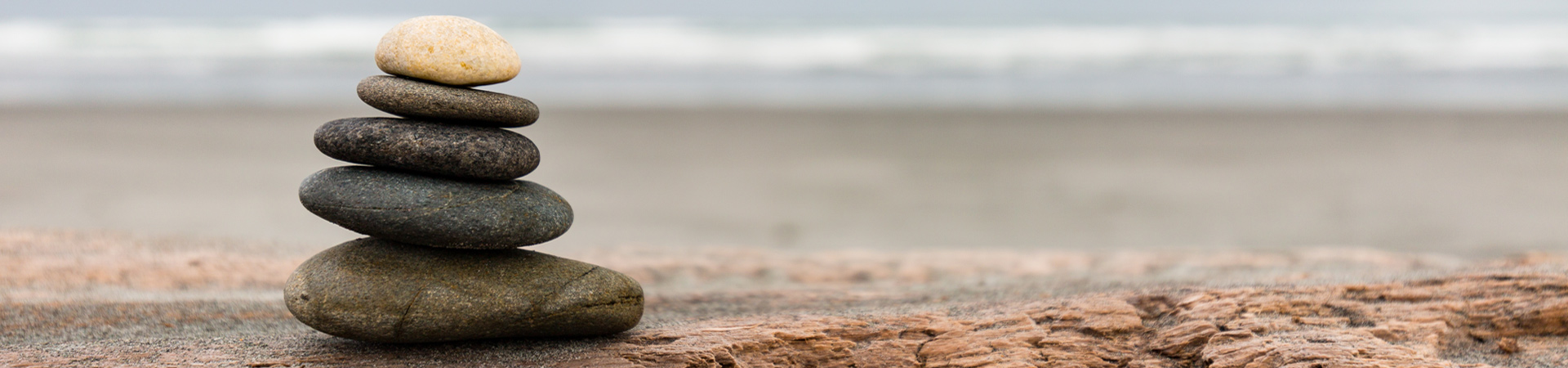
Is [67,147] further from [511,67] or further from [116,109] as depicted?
[511,67]

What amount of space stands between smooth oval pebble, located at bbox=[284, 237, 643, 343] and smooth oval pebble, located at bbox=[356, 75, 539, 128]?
20.8 inches

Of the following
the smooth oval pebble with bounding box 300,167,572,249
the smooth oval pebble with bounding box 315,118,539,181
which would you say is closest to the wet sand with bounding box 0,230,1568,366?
the smooth oval pebble with bounding box 300,167,572,249

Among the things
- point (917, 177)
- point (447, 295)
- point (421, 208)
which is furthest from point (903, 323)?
point (917, 177)

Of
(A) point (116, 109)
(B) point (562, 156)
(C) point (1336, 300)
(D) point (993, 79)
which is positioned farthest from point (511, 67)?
(D) point (993, 79)

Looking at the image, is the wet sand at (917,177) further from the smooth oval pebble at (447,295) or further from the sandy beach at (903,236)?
the smooth oval pebble at (447,295)

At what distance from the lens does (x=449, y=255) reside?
3.40 m

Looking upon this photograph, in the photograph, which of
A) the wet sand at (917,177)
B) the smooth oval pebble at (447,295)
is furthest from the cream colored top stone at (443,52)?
the wet sand at (917,177)

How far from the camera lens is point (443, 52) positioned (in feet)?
10.7

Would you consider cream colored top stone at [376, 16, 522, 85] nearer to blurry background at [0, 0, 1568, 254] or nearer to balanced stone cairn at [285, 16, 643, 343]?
balanced stone cairn at [285, 16, 643, 343]

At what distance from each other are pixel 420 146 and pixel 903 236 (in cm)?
528

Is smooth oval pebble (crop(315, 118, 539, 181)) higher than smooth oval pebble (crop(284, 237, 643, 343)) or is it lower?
higher

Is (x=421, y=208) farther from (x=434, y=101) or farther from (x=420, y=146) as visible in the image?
(x=434, y=101)

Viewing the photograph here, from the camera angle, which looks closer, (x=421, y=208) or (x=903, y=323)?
(x=421, y=208)

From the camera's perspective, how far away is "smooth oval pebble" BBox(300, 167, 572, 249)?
3.18 meters
